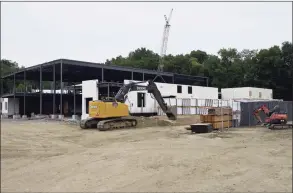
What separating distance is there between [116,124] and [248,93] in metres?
38.9

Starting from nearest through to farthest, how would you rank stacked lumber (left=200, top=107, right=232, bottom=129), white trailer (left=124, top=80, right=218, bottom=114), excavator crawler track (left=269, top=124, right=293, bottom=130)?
stacked lumber (left=200, top=107, right=232, bottom=129) → excavator crawler track (left=269, top=124, right=293, bottom=130) → white trailer (left=124, top=80, right=218, bottom=114)

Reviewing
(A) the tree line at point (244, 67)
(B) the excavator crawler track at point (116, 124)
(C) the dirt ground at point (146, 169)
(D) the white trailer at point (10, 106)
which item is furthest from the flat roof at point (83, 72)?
(C) the dirt ground at point (146, 169)

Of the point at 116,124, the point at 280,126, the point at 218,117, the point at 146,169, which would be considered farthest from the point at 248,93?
the point at 146,169

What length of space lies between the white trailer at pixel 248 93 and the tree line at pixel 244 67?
3269 mm

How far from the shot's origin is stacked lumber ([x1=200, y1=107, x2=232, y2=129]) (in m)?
25.1

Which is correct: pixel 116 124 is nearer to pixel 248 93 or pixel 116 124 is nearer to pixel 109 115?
pixel 109 115

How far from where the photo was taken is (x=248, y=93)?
58.9 metres

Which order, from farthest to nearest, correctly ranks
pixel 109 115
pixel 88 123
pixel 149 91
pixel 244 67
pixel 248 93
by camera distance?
pixel 244 67 → pixel 248 93 → pixel 149 91 → pixel 88 123 → pixel 109 115

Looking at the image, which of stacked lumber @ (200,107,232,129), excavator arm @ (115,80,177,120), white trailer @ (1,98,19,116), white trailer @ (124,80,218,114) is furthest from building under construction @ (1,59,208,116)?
stacked lumber @ (200,107,232,129)

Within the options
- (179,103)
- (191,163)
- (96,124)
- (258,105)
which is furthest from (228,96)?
(191,163)

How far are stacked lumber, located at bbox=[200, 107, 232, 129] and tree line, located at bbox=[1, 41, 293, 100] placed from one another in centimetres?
4113

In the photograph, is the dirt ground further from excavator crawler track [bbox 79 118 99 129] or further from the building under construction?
the building under construction

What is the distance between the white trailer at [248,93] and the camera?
59.1m

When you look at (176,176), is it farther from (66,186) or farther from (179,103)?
(179,103)
